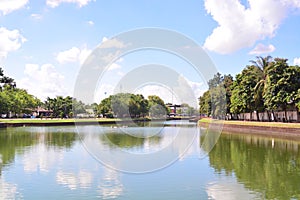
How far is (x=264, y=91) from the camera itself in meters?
43.5

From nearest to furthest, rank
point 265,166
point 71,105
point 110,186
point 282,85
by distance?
1. point 110,186
2. point 265,166
3. point 282,85
4. point 71,105

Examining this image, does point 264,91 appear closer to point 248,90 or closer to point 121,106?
point 248,90

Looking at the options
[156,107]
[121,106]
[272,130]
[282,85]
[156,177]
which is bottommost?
[156,177]

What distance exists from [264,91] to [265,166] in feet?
87.2

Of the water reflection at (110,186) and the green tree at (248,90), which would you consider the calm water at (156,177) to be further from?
the green tree at (248,90)

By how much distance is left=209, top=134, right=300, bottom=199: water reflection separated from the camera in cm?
1356

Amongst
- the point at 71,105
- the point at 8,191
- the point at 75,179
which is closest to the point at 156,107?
the point at 71,105

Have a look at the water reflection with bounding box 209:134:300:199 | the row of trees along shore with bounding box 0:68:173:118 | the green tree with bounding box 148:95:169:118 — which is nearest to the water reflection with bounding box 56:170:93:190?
the water reflection with bounding box 209:134:300:199

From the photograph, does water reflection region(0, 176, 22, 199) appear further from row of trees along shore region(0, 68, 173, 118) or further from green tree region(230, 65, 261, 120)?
row of trees along shore region(0, 68, 173, 118)

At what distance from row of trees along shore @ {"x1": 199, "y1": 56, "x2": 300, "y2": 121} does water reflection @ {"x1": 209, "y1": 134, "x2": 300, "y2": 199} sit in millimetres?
12831

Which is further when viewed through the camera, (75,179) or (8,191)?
(75,179)

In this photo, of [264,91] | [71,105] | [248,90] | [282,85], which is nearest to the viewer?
[282,85]

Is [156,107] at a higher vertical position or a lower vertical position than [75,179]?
higher

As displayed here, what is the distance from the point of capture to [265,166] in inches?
723
